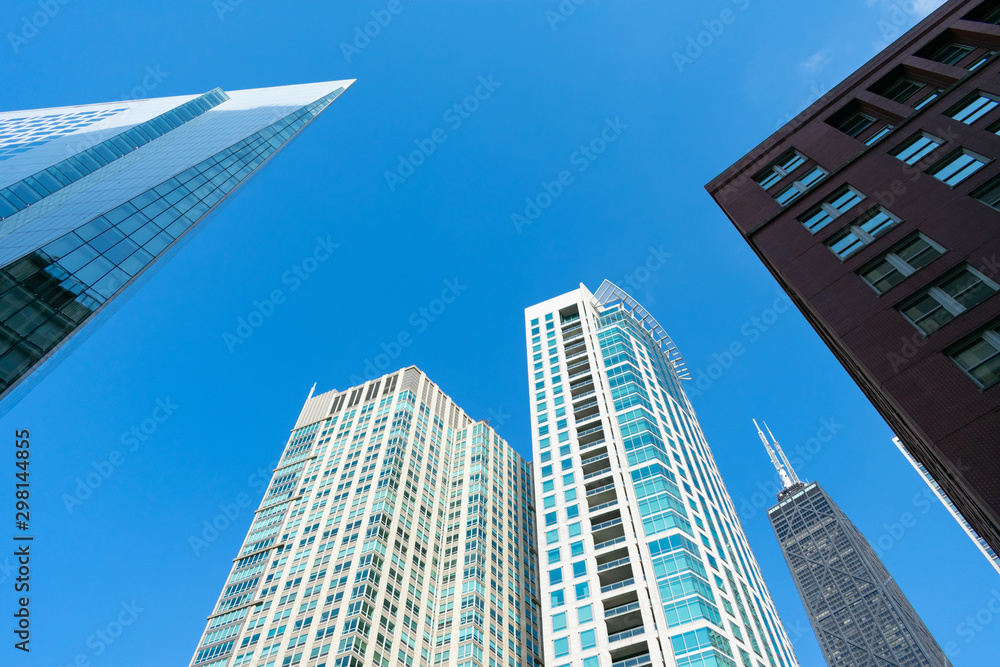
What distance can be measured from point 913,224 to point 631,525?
50097 millimetres

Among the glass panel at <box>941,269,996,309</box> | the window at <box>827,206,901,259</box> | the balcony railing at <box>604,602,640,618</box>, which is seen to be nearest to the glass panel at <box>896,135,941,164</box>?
the window at <box>827,206,901,259</box>

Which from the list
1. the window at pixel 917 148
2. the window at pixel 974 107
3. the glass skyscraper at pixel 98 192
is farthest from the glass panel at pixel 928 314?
the glass skyscraper at pixel 98 192

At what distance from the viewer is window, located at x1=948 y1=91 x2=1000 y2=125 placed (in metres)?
28.6

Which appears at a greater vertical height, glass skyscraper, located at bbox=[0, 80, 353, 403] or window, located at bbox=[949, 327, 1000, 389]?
glass skyscraper, located at bbox=[0, 80, 353, 403]

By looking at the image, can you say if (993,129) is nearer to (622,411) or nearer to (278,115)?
(622,411)

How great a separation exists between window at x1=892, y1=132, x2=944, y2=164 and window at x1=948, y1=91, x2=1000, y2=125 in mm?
1429

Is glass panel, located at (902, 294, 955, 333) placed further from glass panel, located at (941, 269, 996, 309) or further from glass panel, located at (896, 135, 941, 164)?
glass panel, located at (896, 135, 941, 164)

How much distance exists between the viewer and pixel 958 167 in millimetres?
27594

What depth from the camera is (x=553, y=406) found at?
93.8 metres

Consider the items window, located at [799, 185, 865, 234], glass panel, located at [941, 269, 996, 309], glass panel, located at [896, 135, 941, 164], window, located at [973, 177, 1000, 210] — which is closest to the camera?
glass panel, located at [941, 269, 996, 309]

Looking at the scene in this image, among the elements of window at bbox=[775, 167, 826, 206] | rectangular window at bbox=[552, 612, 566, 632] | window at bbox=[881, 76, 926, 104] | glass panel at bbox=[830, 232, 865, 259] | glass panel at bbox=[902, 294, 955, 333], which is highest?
window at bbox=[881, 76, 926, 104]

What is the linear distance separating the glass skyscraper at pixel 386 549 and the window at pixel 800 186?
63.6 meters

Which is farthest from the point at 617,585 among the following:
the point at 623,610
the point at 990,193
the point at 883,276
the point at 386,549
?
the point at 990,193

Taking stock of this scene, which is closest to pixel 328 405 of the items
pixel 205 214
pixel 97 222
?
pixel 205 214
